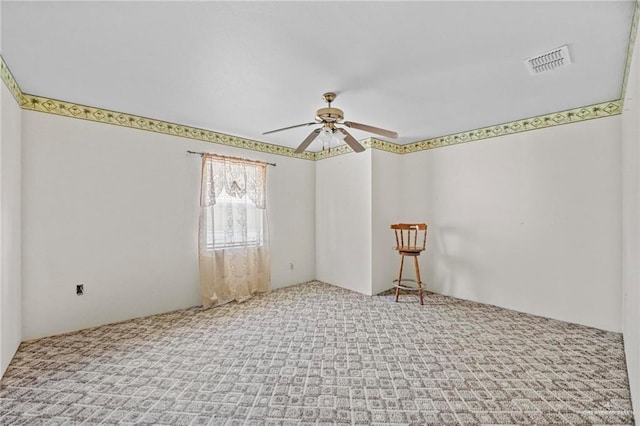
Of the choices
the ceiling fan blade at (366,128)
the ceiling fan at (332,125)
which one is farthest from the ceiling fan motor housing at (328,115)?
the ceiling fan blade at (366,128)

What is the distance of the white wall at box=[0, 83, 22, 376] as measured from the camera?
2141 millimetres

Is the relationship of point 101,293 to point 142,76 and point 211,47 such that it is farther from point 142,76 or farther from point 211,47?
point 211,47

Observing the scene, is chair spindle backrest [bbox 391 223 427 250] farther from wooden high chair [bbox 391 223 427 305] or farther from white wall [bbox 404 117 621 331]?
white wall [bbox 404 117 621 331]

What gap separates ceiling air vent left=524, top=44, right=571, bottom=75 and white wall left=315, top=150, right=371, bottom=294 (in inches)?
90.0

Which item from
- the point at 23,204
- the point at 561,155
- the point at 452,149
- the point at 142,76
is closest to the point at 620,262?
the point at 561,155

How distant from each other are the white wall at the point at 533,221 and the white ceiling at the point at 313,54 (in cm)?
56

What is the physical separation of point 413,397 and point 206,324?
2329 mm

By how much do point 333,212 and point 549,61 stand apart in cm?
338

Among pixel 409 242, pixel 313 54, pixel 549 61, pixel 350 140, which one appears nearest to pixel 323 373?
pixel 350 140

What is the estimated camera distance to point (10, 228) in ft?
7.63

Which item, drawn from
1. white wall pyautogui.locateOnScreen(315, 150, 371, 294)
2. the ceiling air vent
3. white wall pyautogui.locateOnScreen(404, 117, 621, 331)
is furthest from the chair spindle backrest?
the ceiling air vent

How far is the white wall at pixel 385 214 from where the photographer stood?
4.30m

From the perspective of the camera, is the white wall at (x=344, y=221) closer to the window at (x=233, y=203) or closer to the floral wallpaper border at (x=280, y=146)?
the floral wallpaper border at (x=280, y=146)

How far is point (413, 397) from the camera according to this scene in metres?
1.91
